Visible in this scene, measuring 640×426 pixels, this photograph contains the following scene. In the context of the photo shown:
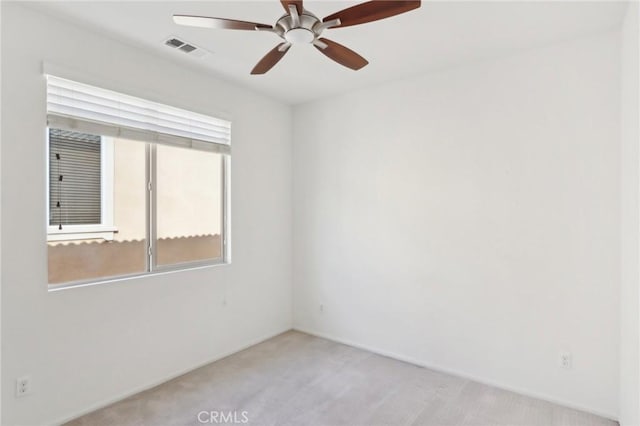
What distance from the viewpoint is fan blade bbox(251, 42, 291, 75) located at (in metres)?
2.03

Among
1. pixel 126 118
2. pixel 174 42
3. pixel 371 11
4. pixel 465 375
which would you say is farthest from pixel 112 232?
pixel 465 375

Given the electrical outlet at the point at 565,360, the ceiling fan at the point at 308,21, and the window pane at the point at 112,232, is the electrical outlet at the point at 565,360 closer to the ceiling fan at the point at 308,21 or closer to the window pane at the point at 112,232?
the ceiling fan at the point at 308,21

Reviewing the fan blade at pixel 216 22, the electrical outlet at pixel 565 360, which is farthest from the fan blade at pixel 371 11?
the electrical outlet at pixel 565 360

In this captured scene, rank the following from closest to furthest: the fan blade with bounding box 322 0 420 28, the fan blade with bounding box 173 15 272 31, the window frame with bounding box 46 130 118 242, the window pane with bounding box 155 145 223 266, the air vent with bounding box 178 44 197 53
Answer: the fan blade with bounding box 322 0 420 28 → the fan blade with bounding box 173 15 272 31 → the window frame with bounding box 46 130 118 242 → the air vent with bounding box 178 44 197 53 → the window pane with bounding box 155 145 223 266

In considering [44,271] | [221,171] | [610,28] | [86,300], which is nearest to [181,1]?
[221,171]

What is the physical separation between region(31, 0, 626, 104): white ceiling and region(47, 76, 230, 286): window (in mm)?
491

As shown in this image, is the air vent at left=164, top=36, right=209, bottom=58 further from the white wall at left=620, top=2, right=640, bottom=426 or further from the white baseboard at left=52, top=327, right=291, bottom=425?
the white wall at left=620, top=2, right=640, bottom=426

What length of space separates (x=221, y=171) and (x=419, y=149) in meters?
1.98

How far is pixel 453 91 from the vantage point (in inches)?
121

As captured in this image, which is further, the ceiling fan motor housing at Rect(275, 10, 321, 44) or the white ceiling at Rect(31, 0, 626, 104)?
the white ceiling at Rect(31, 0, 626, 104)

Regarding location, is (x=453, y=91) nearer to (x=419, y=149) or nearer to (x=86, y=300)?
(x=419, y=149)

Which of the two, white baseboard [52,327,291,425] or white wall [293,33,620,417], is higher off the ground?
white wall [293,33,620,417]

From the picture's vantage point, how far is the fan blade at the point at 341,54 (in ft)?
6.47

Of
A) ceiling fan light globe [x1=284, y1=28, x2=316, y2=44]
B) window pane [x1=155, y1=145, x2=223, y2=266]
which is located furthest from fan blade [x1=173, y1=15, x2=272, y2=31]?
window pane [x1=155, y1=145, x2=223, y2=266]
